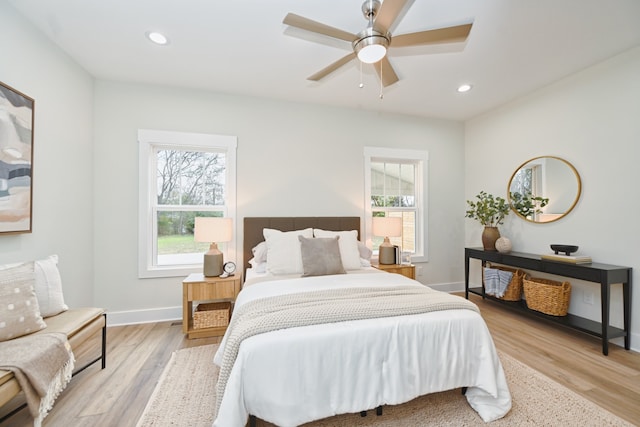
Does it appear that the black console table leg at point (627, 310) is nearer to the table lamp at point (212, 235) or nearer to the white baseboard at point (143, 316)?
the table lamp at point (212, 235)

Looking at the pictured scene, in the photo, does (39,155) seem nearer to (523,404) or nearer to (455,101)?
(523,404)

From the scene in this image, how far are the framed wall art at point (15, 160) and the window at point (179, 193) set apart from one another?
1021mm

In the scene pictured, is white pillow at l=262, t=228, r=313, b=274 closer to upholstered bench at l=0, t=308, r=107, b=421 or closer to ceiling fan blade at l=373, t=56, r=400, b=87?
upholstered bench at l=0, t=308, r=107, b=421

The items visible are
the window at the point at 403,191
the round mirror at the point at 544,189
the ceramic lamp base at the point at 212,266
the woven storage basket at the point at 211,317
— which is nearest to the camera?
the woven storage basket at the point at 211,317

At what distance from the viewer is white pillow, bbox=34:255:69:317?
1869mm

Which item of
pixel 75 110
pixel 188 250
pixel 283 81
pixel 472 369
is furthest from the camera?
pixel 188 250

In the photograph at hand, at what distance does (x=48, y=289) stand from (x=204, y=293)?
117cm

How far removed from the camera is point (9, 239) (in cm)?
200

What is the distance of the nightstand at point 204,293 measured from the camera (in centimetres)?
272

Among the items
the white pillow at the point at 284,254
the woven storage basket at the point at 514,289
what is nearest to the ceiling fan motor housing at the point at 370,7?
the white pillow at the point at 284,254

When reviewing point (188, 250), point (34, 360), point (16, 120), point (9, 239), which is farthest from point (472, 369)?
point (16, 120)

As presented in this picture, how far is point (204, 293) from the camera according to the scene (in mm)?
2773

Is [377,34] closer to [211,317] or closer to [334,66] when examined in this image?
[334,66]

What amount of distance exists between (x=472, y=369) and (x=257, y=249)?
2245 millimetres
